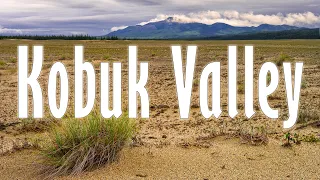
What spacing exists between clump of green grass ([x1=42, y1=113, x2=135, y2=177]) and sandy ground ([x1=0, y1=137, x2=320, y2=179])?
0.15 metres

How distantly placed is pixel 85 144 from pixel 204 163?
5.08ft

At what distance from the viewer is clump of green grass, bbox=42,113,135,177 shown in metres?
5.19

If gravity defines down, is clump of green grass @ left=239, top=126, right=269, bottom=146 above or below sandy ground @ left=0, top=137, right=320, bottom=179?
above

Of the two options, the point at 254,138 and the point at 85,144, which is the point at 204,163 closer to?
the point at 254,138

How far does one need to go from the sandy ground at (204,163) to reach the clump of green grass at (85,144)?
15cm

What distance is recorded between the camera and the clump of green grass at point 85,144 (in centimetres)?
519

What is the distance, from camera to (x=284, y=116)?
8.59 m

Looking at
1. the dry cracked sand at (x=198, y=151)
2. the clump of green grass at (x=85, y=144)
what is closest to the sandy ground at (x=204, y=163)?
the dry cracked sand at (x=198, y=151)

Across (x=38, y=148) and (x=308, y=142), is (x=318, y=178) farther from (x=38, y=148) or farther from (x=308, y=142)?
(x=38, y=148)

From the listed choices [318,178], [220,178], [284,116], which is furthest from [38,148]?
[284,116]

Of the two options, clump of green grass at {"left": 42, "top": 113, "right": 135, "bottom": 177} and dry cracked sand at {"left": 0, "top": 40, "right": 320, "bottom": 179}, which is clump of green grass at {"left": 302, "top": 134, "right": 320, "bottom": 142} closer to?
dry cracked sand at {"left": 0, "top": 40, "right": 320, "bottom": 179}

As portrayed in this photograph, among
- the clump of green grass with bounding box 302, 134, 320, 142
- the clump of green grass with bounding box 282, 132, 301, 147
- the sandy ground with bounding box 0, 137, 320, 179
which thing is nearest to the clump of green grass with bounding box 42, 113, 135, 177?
the sandy ground with bounding box 0, 137, 320, 179

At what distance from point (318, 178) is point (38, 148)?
3.93 meters

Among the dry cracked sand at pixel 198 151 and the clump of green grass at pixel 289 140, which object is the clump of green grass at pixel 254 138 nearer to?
the dry cracked sand at pixel 198 151
